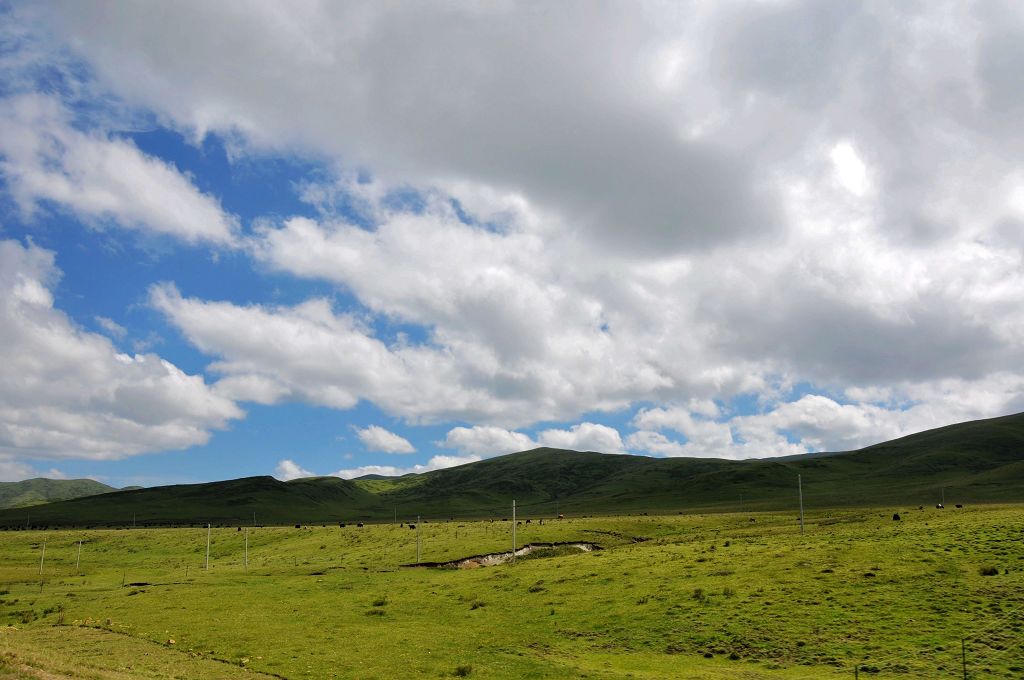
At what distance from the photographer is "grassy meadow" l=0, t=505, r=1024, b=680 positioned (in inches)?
1373

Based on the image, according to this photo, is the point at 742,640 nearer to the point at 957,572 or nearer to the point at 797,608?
the point at 797,608

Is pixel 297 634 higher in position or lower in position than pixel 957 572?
lower

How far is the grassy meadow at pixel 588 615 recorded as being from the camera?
34875mm

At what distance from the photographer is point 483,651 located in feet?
132

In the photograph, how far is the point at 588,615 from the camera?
47.9 meters

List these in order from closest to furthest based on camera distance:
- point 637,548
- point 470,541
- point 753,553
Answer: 1. point 753,553
2. point 637,548
3. point 470,541

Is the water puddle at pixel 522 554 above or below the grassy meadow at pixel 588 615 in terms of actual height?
below

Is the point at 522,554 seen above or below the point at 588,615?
below

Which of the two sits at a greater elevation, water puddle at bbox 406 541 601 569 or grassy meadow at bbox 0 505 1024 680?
grassy meadow at bbox 0 505 1024 680

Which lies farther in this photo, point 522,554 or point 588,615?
point 522,554

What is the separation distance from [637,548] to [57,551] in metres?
115

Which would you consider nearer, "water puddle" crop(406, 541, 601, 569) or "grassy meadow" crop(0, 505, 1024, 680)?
"grassy meadow" crop(0, 505, 1024, 680)

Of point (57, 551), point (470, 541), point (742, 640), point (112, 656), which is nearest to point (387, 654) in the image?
point (112, 656)

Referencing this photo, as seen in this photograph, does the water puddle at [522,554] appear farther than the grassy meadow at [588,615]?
Yes
